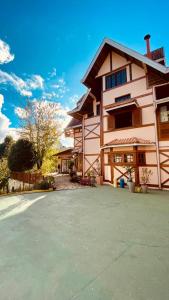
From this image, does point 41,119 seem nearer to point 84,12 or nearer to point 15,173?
point 15,173

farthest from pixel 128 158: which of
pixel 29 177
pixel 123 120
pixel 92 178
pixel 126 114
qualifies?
pixel 29 177

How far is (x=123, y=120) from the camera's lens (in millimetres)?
12070

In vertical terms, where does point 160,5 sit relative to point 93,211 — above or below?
above

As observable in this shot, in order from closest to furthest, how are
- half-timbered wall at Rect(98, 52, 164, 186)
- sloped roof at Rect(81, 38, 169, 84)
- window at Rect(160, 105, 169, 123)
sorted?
sloped roof at Rect(81, 38, 169, 84) → window at Rect(160, 105, 169, 123) → half-timbered wall at Rect(98, 52, 164, 186)

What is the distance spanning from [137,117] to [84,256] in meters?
9.98

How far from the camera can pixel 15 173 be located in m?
12.9

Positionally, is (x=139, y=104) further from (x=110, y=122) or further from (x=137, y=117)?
(x=110, y=122)

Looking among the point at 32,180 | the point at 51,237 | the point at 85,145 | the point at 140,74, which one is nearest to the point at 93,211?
the point at 51,237

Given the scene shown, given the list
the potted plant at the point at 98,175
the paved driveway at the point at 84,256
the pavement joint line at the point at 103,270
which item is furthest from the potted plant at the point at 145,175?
the pavement joint line at the point at 103,270

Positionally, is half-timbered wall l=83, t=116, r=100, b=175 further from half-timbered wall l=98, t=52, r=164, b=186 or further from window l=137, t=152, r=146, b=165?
window l=137, t=152, r=146, b=165

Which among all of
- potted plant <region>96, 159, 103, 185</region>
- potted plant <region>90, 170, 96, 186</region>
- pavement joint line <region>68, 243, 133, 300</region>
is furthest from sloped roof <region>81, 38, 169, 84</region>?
pavement joint line <region>68, 243, 133, 300</region>

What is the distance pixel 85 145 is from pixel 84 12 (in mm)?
9732

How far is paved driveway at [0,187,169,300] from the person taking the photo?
1970 mm

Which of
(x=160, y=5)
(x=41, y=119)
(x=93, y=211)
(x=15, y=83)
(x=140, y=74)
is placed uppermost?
(x=160, y=5)
